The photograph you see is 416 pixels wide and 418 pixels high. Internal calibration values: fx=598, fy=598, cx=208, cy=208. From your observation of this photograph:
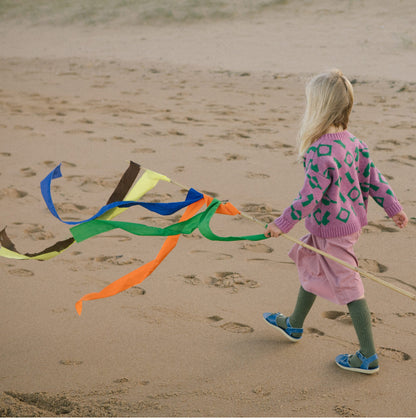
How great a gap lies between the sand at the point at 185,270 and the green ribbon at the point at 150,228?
0.52 m

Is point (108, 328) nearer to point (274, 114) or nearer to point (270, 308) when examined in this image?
point (270, 308)

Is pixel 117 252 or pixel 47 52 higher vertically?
pixel 47 52

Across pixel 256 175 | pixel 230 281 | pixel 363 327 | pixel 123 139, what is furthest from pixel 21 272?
pixel 123 139

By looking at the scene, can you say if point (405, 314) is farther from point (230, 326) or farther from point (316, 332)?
point (230, 326)

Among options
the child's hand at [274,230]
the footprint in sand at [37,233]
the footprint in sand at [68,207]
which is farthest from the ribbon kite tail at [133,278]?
the footprint in sand at [68,207]

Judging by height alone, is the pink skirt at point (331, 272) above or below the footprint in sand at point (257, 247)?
above

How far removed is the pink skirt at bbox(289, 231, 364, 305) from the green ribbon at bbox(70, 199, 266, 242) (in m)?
0.23

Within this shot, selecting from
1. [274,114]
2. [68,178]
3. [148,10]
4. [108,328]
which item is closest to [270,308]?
[108,328]

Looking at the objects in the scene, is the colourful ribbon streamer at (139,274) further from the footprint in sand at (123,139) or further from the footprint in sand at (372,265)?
the footprint in sand at (123,139)

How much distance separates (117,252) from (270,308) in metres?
1.13

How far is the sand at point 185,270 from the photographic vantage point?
2453 millimetres

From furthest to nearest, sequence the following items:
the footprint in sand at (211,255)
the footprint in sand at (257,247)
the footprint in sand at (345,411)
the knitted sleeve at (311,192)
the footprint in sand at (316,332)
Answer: the footprint in sand at (257,247) < the footprint in sand at (211,255) < the footprint in sand at (316,332) < the knitted sleeve at (311,192) < the footprint in sand at (345,411)

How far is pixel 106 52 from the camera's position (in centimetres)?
1563

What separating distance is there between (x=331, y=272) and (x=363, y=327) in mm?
265
